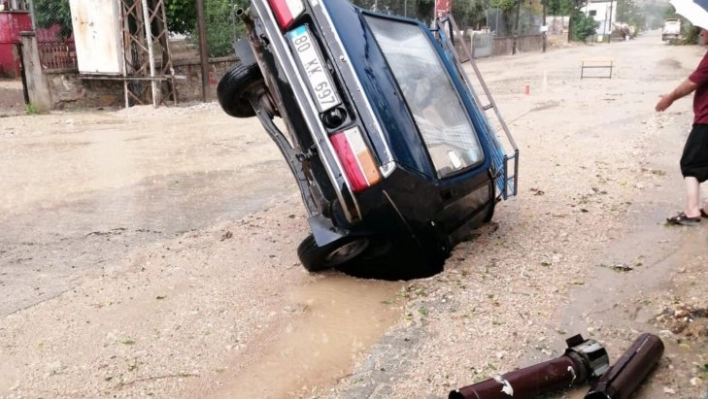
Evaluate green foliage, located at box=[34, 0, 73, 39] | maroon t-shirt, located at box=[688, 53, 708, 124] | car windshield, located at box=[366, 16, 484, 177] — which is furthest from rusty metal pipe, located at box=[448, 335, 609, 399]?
green foliage, located at box=[34, 0, 73, 39]

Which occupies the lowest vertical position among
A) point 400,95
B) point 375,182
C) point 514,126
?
point 514,126

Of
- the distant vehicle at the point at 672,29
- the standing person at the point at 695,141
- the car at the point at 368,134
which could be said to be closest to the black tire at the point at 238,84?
the car at the point at 368,134

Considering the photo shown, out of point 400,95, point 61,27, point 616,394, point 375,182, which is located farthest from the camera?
point 61,27

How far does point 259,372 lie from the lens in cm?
350

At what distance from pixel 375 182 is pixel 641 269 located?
7.33 ft

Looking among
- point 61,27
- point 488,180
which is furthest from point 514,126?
point 61,27

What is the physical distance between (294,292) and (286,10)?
189cm

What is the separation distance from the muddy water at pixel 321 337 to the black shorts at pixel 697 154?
288cm

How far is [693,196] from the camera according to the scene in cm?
550

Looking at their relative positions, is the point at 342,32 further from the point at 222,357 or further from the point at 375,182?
the point at 222,357

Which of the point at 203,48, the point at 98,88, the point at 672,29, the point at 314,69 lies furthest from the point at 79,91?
the point at 672,29

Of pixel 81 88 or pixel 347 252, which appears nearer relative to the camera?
pixel 347 252

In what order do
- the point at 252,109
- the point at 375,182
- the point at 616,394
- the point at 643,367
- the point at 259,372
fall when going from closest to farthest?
the point at 616,394 → the point at 643,367 → the point at 259,372 → the point at 375,182 → the point at 252,109

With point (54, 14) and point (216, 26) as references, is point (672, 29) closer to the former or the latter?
point (216, 26)
